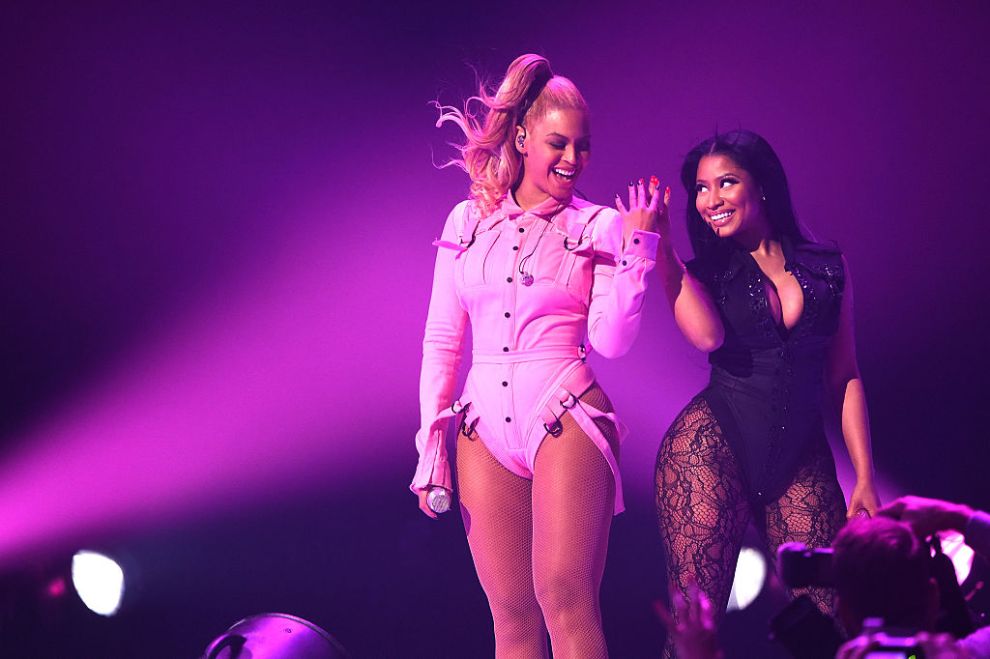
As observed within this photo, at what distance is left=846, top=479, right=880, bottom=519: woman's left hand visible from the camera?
3340 millimetres

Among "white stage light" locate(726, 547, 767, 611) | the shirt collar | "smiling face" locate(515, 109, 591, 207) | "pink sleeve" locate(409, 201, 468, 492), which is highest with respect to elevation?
"smiling face" locate(515, 109, 591, 207)

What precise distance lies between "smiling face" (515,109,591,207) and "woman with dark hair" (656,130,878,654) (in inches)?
14.0

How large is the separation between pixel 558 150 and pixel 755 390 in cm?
98

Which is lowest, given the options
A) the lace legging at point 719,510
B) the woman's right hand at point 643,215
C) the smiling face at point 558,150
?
the lace legging at point 719,510

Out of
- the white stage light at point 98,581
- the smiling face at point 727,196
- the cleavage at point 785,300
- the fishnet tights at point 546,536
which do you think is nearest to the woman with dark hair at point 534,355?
the fishnet tights at point 546,536

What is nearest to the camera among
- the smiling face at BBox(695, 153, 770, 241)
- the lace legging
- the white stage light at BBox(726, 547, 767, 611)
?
the lace legging


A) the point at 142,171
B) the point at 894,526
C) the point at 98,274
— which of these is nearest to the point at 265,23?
the point at 142,171

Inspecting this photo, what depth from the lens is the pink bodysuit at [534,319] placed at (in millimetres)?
3207

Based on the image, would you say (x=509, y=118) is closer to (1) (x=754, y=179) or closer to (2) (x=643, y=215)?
(2) (x=643, y=215)

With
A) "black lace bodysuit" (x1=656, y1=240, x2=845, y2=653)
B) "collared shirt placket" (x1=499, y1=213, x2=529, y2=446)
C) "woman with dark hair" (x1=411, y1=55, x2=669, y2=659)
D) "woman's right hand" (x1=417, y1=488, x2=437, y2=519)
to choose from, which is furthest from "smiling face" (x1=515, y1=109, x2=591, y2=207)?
"woman's right hand" (x1=417, y1=488, x2=437, y2=519)

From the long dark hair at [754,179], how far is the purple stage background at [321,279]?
1.02 meters

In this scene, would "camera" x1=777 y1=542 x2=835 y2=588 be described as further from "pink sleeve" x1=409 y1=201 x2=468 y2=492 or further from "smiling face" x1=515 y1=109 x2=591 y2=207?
"smiling face" x1=515 y1=109 x2=591 y2=207

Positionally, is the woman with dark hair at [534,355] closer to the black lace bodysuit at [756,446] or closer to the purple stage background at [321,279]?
the black lace bodysuit at [756,446]

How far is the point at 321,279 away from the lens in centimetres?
498
